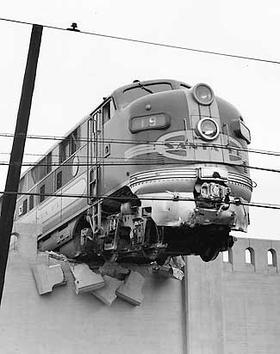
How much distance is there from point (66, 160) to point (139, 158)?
4.09m

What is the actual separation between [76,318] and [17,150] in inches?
309

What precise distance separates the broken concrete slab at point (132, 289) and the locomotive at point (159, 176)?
1.31 m

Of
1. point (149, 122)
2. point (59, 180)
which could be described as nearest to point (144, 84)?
point (149, 122)

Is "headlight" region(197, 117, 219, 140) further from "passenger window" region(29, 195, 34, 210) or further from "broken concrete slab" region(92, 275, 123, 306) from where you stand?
"passenger window" region(29, 195, 34, 210)

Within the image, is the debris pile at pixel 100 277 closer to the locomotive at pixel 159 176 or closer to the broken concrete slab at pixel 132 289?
the broken concrete slab at pixel 132 289

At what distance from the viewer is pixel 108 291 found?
2236 cm

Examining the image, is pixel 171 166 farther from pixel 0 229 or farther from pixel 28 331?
pixel 28 331

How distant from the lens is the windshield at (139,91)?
20.4 m

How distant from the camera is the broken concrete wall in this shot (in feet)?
69.8

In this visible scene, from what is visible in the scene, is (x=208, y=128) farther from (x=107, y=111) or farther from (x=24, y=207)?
(x=24, y=207)

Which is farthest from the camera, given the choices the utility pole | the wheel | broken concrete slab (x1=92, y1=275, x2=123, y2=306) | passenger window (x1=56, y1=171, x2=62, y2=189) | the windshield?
passenger window (x1=56, y1=171, x2=62, y2=189)

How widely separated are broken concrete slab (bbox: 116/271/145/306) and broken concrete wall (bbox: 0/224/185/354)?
9.9 inches

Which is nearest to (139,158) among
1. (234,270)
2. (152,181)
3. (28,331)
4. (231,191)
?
(152,181)

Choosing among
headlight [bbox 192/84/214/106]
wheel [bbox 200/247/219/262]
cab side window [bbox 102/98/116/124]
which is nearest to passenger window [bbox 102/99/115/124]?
cab side window [bbox 102/98/116/124]
